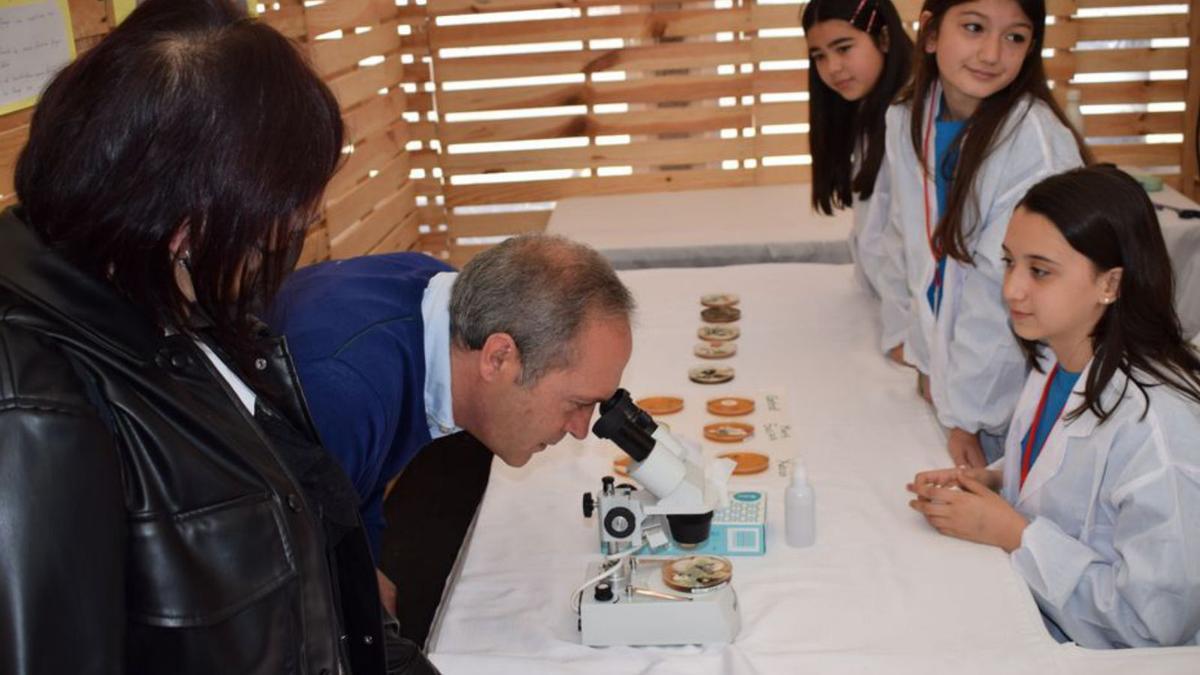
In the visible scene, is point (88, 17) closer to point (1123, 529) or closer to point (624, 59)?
point (1123, 529)

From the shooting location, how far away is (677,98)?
18.6 feet

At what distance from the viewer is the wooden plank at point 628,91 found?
557 centimetres

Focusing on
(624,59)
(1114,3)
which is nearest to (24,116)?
(624,59)

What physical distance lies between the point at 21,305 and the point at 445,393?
98 cm

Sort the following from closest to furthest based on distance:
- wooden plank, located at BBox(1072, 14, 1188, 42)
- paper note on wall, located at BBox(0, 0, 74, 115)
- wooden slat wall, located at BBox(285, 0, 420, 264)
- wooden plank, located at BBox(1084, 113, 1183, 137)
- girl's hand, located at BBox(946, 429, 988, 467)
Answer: paper note on wall, located at BBox(0, 0, 74, 115), girl's hand, located at BBox(946, 429, 988, 467), wooden slat wall, located at BBox(285, 0, 420, 264), wooden plank, located at BBox(1072, 14, 1188, 42), wooden plank, located at BBox(1084, 113, 1183, 137)

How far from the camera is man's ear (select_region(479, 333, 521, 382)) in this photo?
187 centimetres

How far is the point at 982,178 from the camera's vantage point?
2.69 metres

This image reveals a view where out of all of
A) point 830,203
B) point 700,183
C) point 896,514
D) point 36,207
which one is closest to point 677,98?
point 700,183

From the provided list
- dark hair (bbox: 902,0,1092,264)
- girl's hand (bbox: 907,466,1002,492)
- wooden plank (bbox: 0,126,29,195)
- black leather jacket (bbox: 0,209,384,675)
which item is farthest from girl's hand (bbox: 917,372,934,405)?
wooden plank (bbox: 0,126,29,195)

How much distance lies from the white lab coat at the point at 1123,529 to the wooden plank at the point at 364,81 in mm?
2991

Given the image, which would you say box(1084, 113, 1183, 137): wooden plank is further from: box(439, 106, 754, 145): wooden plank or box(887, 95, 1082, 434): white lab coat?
box(887, 95, 1082, 434): white lab coat

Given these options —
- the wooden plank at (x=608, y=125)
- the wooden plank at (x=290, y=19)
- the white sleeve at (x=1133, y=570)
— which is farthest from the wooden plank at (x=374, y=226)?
the white sleeve at (x=1133, y=570)

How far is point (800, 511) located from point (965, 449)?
0.65 metres

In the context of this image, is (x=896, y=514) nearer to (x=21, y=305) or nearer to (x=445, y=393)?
(x=445, y=393)
